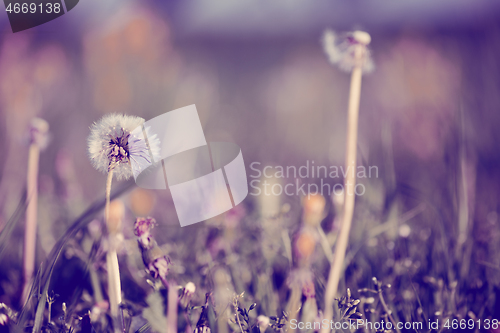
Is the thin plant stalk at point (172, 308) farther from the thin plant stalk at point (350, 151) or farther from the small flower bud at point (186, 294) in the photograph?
the thin plant stalk at point (350, 151)

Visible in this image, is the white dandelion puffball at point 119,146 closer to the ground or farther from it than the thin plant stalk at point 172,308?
farther from it

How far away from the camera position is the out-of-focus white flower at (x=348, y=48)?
0.41 metres

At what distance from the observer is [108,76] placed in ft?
2.05

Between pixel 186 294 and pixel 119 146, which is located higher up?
pixel 119 146

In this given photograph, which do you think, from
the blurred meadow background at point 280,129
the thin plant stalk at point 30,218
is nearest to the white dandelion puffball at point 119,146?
the blurred meadow background at point 280,129

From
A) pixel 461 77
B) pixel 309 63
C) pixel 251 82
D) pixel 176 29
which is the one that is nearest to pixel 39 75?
pixel 176 29

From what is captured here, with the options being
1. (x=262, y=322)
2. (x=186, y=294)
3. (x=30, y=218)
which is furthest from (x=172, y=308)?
(x=30, y=218)

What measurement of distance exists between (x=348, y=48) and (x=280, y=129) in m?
0.26

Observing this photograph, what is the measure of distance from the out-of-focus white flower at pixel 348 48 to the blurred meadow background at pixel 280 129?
0.23 feet

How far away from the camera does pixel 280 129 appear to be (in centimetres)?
68

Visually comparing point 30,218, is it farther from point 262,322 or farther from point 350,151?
point 350,151

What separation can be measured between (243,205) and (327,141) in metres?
0.24

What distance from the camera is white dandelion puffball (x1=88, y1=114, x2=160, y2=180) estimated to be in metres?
0.38

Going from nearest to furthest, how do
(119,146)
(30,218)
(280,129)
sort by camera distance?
(119,146), (30,218), (280,129)
